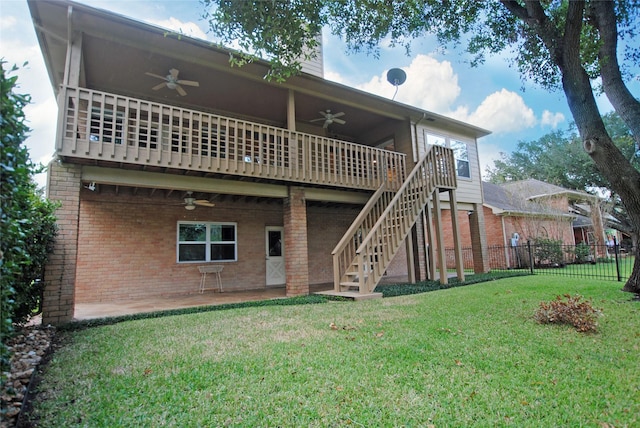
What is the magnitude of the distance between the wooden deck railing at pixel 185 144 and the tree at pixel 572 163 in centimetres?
A: 1699

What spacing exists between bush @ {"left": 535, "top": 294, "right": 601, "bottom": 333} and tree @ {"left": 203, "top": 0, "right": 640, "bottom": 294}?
303 centimetres

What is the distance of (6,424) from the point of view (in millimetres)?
2180

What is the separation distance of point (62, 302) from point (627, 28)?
1273 centimetres

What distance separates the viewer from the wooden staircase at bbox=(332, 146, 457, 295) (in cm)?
784

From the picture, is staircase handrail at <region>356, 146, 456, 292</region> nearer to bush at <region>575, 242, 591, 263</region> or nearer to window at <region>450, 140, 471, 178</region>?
window at <region>450, 140, 471, 178</region>

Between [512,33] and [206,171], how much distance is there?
815 cm

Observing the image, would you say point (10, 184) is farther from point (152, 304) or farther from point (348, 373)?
point (152, 304)

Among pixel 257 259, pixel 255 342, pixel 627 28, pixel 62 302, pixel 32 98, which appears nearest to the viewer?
pixel 32 98

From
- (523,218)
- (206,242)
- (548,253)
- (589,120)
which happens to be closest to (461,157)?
(589,120)

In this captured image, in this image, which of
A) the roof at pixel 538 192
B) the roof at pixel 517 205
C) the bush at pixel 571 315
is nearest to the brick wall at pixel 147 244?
the bush at pixel 571 315

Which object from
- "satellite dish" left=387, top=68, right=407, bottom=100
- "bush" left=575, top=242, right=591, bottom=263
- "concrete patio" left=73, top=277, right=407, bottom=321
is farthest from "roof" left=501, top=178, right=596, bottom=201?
"concrete patio" left=73, top=277, right=407, bottom=321

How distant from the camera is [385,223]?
838 centimetres

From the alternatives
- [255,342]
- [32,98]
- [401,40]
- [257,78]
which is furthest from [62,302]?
[401,40]

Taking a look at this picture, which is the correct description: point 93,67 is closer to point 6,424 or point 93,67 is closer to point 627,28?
point 6,424
